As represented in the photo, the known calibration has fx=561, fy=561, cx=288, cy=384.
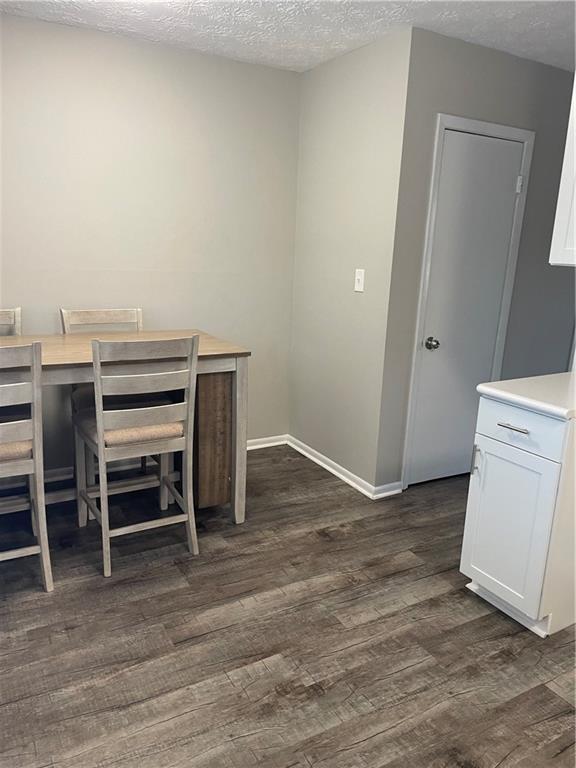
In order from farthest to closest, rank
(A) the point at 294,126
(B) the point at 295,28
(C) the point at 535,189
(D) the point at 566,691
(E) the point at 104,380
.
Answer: (A) the point at 294,126 → (C) the point at 535,189 → (B) the point at 295,28 → (E) the point at 104,380 → (D) the point at 566,691

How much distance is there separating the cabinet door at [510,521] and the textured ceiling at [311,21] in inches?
75.9

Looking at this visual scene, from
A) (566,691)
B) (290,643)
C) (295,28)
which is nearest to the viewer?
(566,691)

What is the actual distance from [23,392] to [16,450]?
0.83ft

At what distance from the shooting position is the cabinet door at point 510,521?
2.07 meters

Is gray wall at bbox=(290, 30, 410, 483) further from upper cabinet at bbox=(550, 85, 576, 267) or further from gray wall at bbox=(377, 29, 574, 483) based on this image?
upper cabinet at bbox=(550, 85, 576, 267)

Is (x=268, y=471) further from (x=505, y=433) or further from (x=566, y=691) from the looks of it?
(x=566, y=691)

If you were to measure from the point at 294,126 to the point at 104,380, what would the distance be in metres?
2.28

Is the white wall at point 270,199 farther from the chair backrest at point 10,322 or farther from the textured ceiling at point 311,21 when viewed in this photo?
the chair backrest at point 10,322

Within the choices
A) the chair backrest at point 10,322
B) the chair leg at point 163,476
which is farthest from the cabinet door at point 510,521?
the chair backrest at point 10,322

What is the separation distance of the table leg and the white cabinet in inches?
43.6

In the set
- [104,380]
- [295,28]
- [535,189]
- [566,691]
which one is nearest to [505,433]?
[566,691]

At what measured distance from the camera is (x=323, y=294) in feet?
11.7

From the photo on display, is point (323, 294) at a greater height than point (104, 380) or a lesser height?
greater

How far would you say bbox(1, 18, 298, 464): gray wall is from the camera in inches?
116
